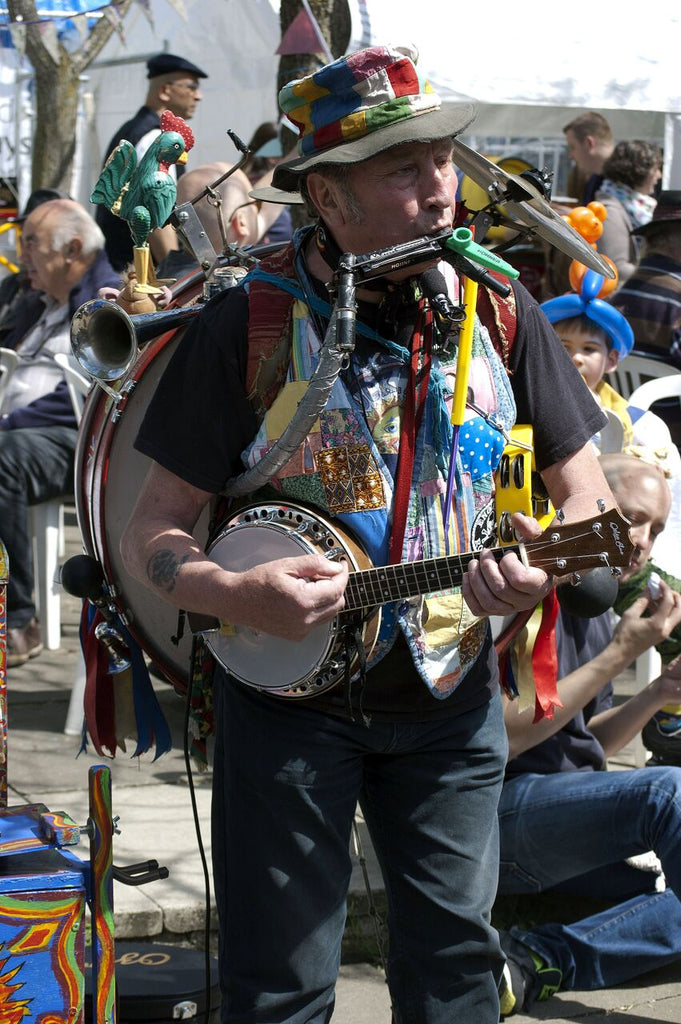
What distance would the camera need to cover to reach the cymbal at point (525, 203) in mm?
2328

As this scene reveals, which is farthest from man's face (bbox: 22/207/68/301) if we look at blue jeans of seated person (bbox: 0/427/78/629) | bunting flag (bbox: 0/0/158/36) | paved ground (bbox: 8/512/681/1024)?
paved ground (bbox: 8/512/681/1024)

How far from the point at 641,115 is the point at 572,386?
8.57 meters

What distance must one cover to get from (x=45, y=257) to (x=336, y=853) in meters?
4.23

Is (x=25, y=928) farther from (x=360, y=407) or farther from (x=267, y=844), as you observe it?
(x=360, y=407)

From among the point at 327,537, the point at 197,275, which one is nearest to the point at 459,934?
the point at 327,537

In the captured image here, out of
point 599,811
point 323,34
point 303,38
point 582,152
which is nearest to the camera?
point 599,811

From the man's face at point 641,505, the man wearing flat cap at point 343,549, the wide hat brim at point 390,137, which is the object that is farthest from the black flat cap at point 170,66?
the wide hat brim at point 390,137

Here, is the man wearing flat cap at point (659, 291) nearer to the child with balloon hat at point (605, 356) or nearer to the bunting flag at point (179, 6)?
the child with balloon hat at point (605, 356)

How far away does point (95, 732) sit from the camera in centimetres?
272

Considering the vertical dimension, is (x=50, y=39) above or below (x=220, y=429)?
above

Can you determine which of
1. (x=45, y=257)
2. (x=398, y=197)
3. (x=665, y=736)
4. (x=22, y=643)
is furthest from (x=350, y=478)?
(x=45, y=257)

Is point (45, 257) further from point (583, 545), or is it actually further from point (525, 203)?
point (583, 545)

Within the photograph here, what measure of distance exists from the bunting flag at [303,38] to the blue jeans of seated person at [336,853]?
3.23 meters

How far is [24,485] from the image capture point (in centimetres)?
559
